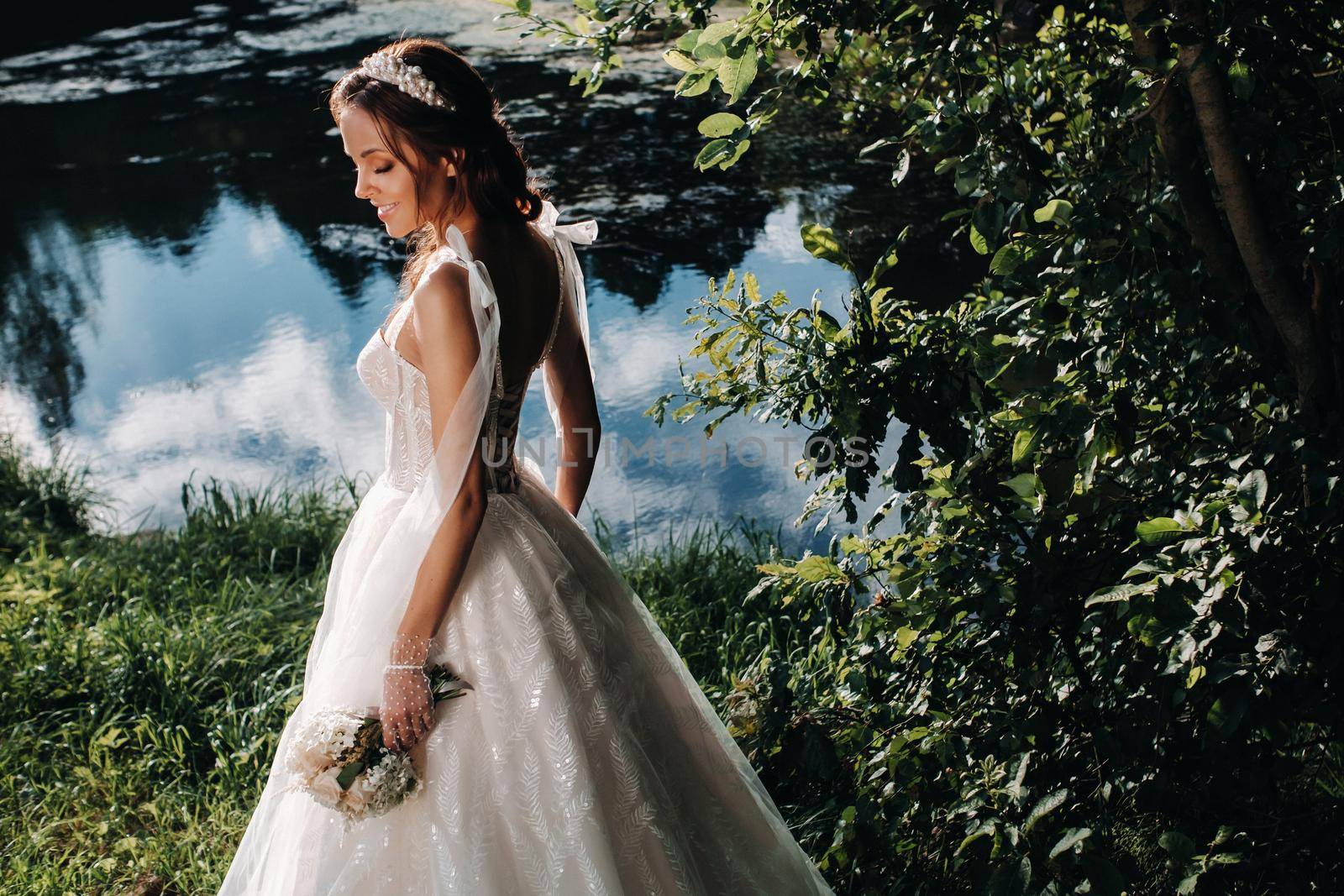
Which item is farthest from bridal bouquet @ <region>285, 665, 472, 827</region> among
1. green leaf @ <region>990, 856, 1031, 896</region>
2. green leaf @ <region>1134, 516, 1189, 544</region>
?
green leaf @ <region>1134, 516, 1189, 544</region>

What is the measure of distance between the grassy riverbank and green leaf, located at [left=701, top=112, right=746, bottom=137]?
0.89 m

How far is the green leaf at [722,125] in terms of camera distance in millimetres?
1274

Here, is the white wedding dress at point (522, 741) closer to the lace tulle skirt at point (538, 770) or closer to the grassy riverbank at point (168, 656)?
the lace tulle skirt at point (538, 770)

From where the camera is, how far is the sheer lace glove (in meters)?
1.54

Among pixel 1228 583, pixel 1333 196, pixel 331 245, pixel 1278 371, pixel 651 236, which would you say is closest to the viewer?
pixel 1228 583

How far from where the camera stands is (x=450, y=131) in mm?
1649

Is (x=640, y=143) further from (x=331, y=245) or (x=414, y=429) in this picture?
(x=414, y=429)

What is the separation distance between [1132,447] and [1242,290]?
25 cm

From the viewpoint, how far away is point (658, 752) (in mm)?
1742

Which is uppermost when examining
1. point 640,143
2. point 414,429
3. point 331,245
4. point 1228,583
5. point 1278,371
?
point 1278,371

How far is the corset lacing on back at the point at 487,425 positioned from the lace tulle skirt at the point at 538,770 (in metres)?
0.03

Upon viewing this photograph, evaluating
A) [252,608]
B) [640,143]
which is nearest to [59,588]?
[252,608]

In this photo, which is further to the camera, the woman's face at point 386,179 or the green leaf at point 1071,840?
the woman's face at point 386,179

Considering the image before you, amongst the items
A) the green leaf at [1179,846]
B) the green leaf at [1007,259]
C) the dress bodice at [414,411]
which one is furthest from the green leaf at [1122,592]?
the dress bodice at [414,411]
